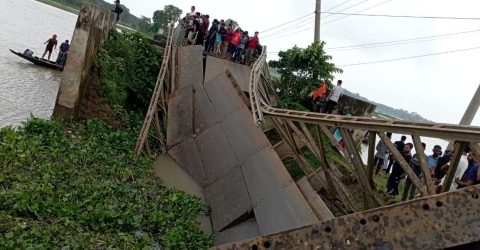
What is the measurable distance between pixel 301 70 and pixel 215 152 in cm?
953

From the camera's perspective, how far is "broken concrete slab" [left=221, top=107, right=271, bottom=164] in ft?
31.9

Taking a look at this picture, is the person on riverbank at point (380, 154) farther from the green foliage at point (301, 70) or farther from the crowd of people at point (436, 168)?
the green foliage at point (301, 70)

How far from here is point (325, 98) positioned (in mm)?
16359

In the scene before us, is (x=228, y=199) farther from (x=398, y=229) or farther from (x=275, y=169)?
(x=398, y=229)

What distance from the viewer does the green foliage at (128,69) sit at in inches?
539

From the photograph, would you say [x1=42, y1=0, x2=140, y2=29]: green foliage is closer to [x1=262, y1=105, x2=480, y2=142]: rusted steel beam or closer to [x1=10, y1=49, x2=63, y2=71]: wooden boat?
[x1=10, y1=49, x2=63, y2=71]: wooden boat

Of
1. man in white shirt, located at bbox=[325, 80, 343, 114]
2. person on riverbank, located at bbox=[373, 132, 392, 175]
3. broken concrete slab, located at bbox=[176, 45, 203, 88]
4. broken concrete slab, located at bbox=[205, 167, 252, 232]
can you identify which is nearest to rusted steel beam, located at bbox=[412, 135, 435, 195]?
broken concrete slab, located at bbox=[205, 167, 252, 232]

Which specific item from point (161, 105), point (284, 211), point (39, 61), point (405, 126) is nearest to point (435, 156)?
point (284, 211)

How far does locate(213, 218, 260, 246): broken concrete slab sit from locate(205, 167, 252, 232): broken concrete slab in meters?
0.16

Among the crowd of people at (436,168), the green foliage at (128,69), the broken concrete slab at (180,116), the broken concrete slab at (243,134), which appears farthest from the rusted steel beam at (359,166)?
the green foliage at (128,69)

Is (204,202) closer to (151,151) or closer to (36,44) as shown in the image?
(151,151)

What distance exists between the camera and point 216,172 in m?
10.2

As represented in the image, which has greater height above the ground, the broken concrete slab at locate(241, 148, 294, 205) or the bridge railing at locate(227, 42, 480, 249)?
the bridge railing at locate(227, 42, 480, 249)

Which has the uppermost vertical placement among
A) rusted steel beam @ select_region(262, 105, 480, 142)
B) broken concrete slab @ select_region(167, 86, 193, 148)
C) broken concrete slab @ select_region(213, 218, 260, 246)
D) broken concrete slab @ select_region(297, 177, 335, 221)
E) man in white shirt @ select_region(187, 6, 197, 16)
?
man in white shirt @ select_region(187, 6, 197, 16)
